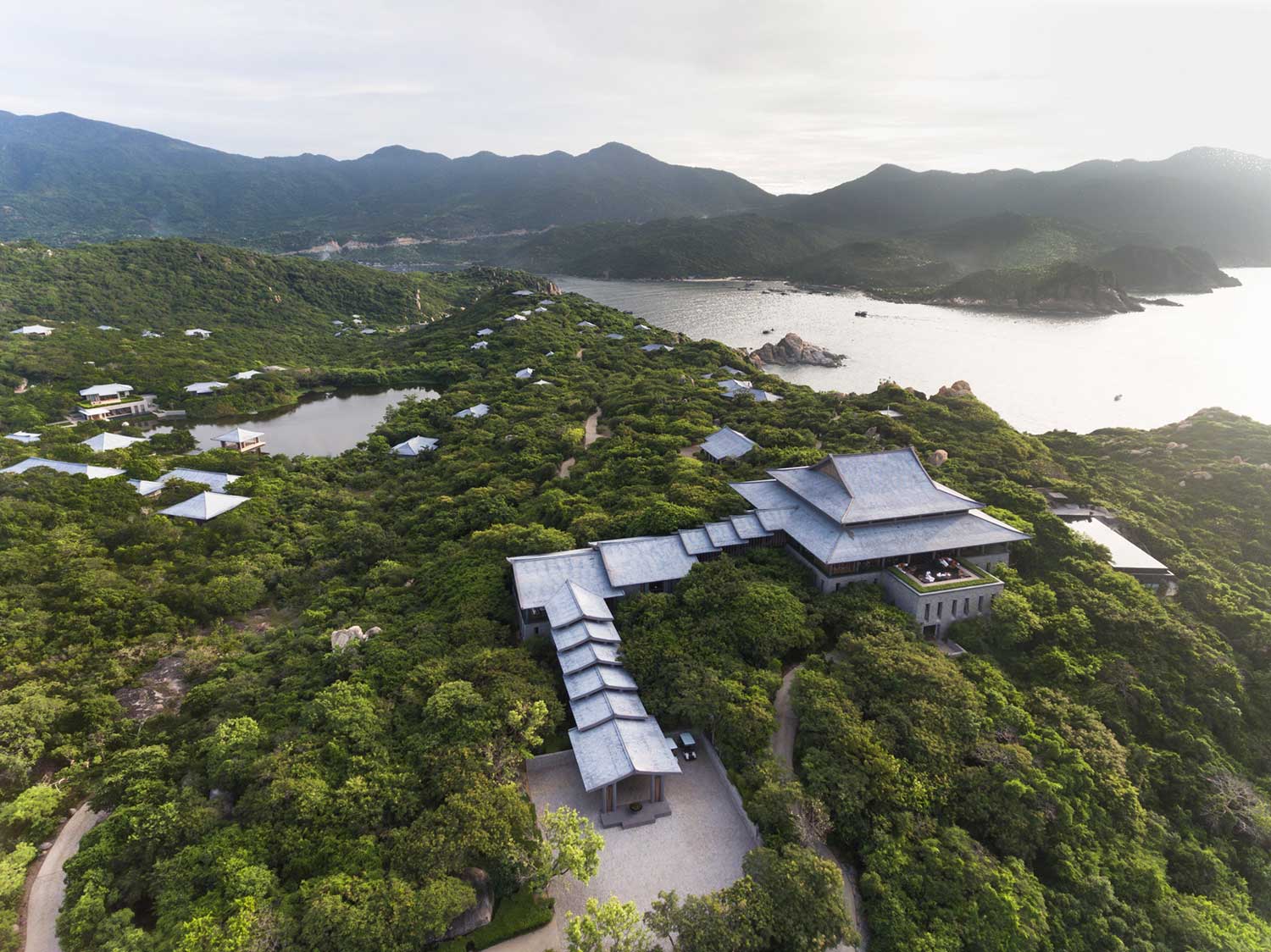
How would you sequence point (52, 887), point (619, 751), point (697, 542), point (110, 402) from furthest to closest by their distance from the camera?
point (110, 402) → point (697, 542) → point (619, 751) → point (52, 887)

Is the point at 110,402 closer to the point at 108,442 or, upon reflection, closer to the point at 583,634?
the point at 108,442

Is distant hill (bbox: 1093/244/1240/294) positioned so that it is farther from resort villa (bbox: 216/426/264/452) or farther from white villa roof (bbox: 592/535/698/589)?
resort villa (bbox: 216/426/264/452)

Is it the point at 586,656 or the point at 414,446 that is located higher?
the point at 586,656

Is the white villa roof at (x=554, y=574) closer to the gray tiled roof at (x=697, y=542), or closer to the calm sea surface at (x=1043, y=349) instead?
the gray tiled roof at (x=697, y=542)

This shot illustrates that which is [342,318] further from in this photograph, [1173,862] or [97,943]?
[1173,862]

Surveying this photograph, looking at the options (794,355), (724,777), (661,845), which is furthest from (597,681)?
(794,355)

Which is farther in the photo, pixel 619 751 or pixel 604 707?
pixel 604 707

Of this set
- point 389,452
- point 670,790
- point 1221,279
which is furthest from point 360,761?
point 1221,279
